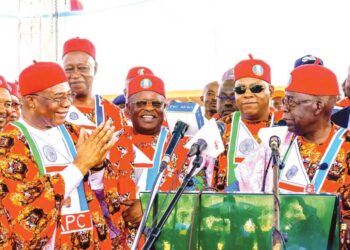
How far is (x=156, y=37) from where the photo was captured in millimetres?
14383

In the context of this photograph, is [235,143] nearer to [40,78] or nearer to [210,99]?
[40,78]

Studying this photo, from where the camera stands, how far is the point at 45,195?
342 centimetres

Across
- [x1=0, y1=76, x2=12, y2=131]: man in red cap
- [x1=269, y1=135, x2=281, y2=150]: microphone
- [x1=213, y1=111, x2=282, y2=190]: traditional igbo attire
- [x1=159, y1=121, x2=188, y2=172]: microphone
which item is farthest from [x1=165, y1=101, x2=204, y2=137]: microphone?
[x1=0, y1=76, x2=12, y2=131]: man in red cap

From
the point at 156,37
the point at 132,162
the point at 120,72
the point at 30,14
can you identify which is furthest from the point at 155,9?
the point at 132,162

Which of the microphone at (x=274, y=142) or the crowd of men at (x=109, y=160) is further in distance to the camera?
the crowd of men at (x=109, y=160)

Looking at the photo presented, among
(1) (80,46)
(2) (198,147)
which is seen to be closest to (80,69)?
(1) (80,46)

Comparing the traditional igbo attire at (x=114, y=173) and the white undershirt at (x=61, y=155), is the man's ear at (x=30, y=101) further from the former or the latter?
the traditional igbo attire at (x=114, y=173)

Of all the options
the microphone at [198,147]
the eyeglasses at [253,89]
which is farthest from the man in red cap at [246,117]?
the microphone at [198,147]

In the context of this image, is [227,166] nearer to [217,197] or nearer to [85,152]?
[85,152]

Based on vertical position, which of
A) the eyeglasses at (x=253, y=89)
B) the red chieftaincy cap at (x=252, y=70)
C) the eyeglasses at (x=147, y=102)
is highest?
the red chieftaincy cap at (x=252, y=70)

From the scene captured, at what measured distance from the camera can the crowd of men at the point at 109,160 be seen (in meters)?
3.42

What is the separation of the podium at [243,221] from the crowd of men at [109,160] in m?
0.16

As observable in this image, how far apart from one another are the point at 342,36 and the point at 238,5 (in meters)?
2.64

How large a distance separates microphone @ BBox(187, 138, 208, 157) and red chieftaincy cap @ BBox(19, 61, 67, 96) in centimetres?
113
